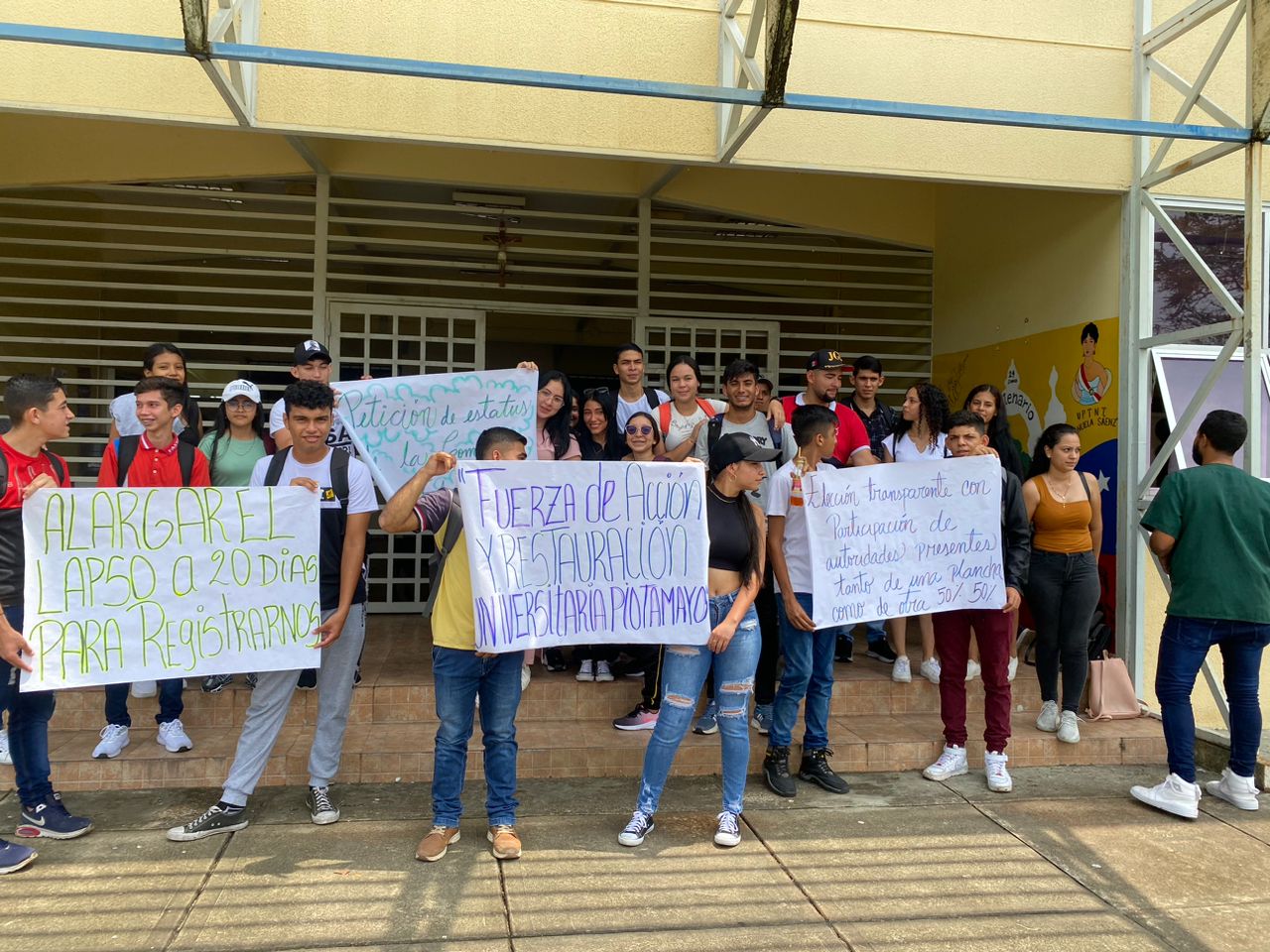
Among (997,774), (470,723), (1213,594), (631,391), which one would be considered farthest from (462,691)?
(1213,594)

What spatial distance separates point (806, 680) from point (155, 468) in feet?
11.2

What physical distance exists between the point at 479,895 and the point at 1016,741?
3.23 m

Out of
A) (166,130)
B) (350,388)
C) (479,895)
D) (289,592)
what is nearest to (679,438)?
(350,388)

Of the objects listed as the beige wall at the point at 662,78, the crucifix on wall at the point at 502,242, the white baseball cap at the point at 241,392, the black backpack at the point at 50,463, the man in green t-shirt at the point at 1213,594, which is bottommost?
the man in green t-shirt at the point at 1213,594

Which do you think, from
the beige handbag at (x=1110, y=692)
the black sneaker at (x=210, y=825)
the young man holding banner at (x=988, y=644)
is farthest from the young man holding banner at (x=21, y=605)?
the beige handbag at (x=1110, y=692)

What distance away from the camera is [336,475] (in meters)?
4.09

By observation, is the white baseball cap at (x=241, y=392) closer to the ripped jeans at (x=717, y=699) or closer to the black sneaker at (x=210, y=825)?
the black sneaker at (x=210, y=825)

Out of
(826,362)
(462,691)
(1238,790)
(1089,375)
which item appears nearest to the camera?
(462,691)

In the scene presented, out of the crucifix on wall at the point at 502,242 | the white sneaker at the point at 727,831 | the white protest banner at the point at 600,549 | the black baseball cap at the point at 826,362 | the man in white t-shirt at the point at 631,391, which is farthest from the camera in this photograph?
the crucifix on wall at the point at 502,242

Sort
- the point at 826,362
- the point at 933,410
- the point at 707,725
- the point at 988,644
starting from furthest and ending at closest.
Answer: the point at 826,362
the point at 933,410
the point at 707,725
the point at 988,644

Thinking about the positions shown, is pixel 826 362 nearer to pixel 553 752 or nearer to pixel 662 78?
pixel 662 78

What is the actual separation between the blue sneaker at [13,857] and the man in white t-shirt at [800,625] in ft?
10.9

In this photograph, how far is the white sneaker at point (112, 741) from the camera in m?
4.55

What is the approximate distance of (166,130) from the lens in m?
7.14
